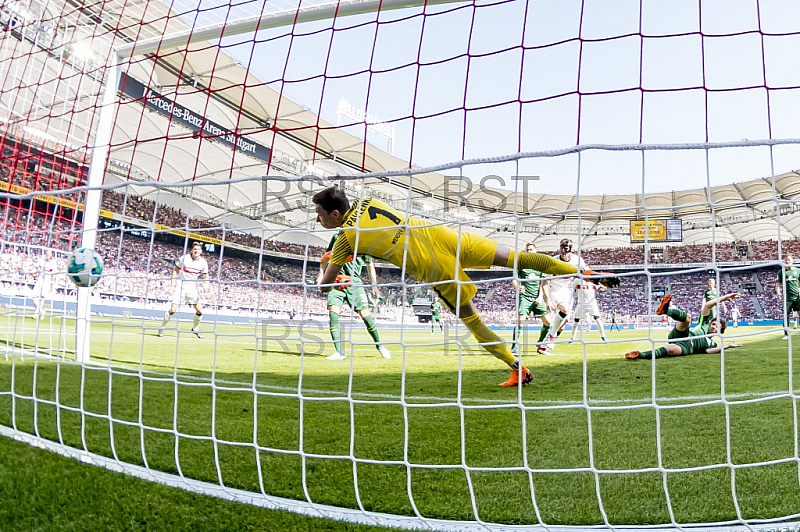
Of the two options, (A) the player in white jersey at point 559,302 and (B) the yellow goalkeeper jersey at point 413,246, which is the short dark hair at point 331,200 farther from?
(A) the player in white jersey at point 559,302

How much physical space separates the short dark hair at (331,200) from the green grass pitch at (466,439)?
90 centimetres

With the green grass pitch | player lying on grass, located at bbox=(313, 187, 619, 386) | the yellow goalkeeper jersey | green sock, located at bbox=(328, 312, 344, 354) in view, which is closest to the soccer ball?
the green grass pitch

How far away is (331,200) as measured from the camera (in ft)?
10.8

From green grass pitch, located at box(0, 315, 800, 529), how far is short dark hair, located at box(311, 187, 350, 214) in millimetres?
898

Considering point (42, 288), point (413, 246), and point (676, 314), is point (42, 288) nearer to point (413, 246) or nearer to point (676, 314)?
point (413, 246)

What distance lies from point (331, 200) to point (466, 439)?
5.43 ft

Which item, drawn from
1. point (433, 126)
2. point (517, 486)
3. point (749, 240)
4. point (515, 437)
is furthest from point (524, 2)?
Answer: point (749, 240)

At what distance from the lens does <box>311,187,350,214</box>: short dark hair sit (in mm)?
3252

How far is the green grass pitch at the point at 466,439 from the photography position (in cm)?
179

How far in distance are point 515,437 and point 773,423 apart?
1386 mm
